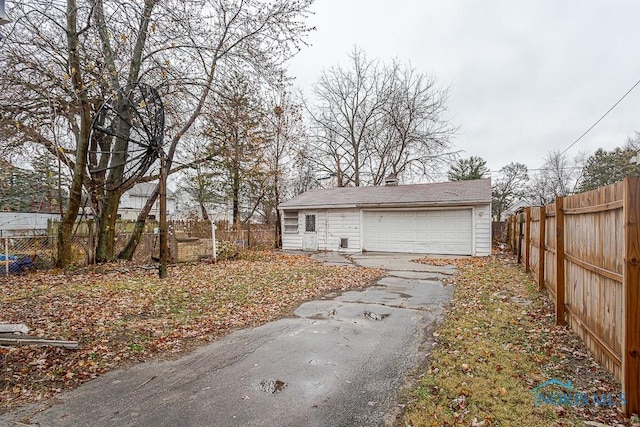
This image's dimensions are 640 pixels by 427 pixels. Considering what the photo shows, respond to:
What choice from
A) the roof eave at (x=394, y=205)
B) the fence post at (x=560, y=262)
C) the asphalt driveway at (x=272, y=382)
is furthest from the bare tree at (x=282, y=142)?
the fence post at (x=560, y=262)

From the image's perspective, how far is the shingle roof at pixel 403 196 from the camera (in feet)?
46.9

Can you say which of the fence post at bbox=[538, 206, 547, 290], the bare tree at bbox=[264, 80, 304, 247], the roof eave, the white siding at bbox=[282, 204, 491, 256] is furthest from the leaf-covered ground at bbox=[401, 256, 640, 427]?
Answer: the bare tree at bbox=[264, 80, 304, 247]

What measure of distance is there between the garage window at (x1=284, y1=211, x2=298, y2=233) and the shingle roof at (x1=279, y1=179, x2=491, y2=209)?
0.47 metres

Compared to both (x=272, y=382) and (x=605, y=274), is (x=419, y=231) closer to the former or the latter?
(x=605, y=274)

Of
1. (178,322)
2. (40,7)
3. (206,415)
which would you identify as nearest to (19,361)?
(178,322)

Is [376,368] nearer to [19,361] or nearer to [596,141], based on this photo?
[19,361]

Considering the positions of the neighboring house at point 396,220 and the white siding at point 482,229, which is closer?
the white siding at point 482,229

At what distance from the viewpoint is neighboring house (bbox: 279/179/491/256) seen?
14188mm

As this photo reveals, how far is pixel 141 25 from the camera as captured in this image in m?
6.91

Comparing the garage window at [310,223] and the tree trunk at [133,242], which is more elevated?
the garage window at [310,223]

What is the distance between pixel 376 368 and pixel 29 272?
33.7ft

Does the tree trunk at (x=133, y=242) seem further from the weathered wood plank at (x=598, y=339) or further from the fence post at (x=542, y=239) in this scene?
the weathered wood plank at (x=598, y=339)

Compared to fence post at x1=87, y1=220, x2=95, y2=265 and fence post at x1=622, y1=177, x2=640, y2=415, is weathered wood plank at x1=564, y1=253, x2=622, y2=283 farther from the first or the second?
fence post at x1=87, y1=220, x2=95, y2=265

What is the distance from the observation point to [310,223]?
1753cm
